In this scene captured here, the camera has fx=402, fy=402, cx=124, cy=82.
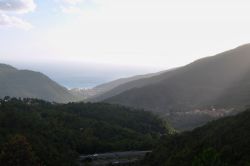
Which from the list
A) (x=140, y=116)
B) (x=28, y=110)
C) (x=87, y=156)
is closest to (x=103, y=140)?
(x=87, y=156)

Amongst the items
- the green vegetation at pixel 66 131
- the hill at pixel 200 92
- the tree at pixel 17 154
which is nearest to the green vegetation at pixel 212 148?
the green vegetation at pixel 66 131

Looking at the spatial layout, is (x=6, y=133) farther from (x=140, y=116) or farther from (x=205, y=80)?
(x=205, y=80)

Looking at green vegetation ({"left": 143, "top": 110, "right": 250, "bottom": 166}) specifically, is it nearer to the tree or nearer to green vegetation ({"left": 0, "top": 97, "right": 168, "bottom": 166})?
green vegetation ({"left": 0, "top": 97, "right": 168, "bottom": 166})

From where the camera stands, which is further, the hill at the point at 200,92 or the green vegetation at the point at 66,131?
the hill at the point at 200,92

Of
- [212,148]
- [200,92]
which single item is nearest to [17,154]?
[212,148]

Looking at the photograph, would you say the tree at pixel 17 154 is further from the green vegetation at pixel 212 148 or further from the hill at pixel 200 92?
the hill at pixel 200 92

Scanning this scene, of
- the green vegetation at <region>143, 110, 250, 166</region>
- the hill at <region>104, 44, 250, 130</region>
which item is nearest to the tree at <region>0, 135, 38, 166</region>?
the green vegetation at <region>143, 110, 250, 166</region>
